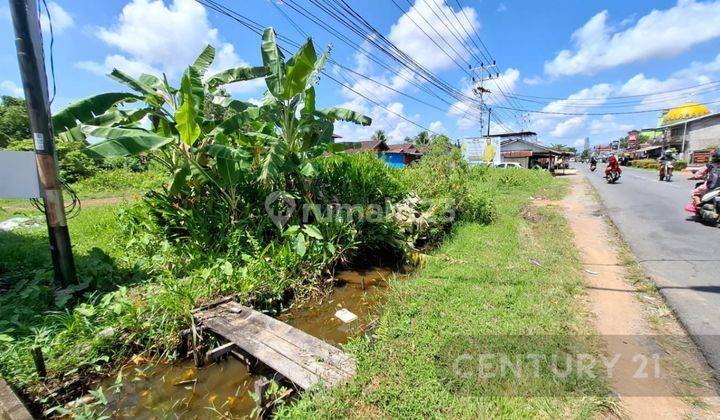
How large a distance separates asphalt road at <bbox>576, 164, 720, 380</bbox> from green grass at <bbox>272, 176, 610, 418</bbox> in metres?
0.97

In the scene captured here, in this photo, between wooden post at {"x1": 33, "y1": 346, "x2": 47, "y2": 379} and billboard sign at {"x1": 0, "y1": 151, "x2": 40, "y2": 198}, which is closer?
wooden post at {"x1": 33, "y1": 346, "x2": 47, "y2": 379}

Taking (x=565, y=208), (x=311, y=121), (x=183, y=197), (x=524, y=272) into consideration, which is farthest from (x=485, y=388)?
(x=565, y=208)

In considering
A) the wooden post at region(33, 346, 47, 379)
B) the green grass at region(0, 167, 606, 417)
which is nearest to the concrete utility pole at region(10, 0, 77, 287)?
the green grass at region(0, 167, 606, 417)

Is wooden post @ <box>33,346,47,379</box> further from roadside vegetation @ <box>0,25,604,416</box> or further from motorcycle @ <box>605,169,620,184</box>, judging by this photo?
motorcycle @ <box>605,169,620,184</box>

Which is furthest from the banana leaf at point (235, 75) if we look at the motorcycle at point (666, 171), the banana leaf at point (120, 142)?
the motorcycle at point (666, 171)

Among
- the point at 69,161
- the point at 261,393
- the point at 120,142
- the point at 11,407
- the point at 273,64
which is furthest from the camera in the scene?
the point at 69,161

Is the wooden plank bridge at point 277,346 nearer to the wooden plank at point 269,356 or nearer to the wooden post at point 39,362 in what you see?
the wooden plank at point 269,356

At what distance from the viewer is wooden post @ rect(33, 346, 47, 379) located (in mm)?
2719

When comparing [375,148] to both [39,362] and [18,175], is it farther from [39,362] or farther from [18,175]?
[39,362]

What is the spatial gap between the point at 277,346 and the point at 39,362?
6.45ft

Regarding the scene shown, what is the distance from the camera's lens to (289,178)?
6043mm

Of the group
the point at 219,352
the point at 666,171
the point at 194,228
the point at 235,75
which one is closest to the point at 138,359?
the point at 219,352

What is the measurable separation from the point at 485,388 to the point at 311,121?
4.62 metres

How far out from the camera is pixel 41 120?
12.1 ft
